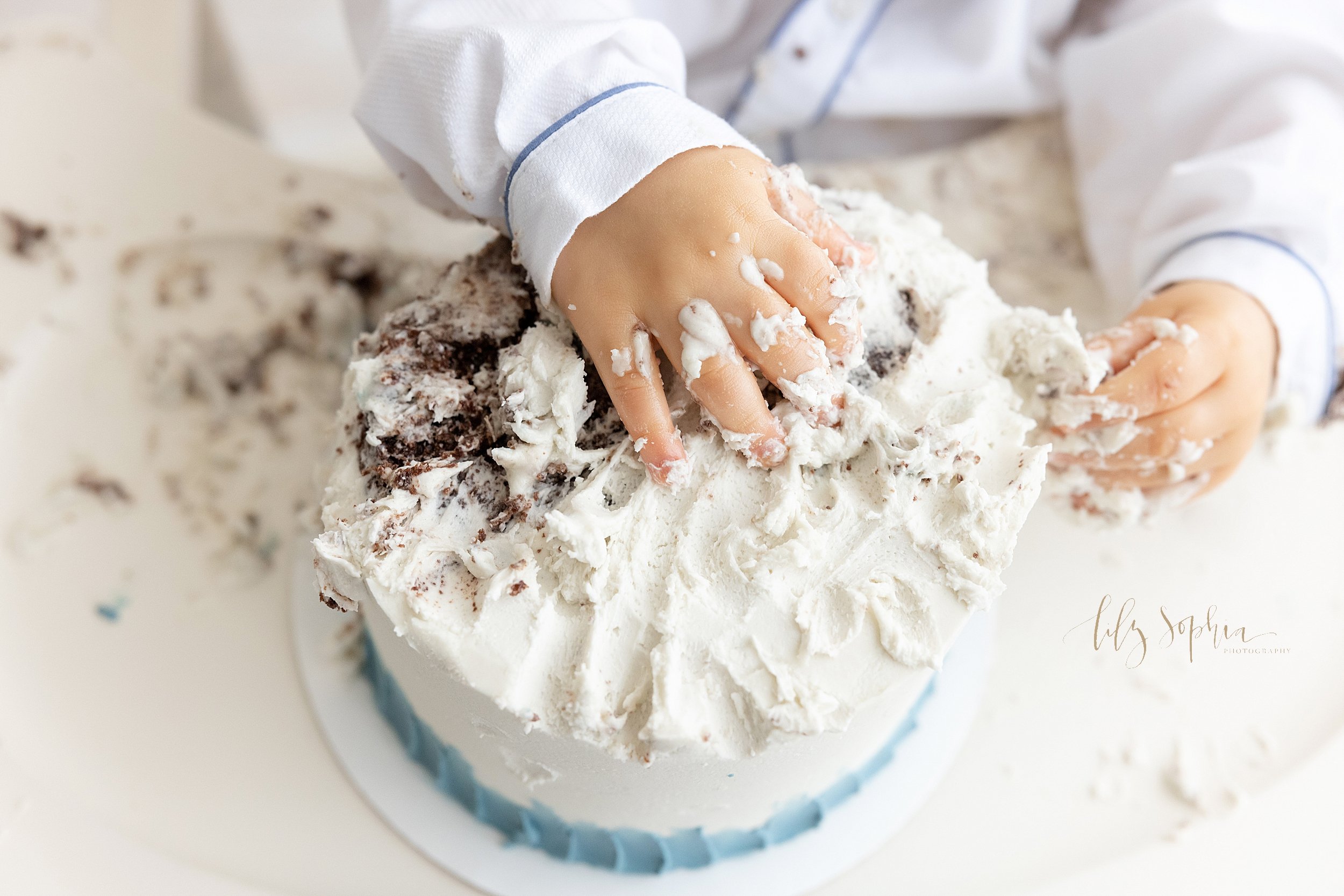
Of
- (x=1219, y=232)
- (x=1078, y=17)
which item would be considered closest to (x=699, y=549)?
(x=1219, y=232)

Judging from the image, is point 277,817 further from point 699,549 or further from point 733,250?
point 733,250

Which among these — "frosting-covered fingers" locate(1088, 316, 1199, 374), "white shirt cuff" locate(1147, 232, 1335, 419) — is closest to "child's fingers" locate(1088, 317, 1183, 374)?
"frosting-covered fingers" locate(1088, 316, 1199, 374)

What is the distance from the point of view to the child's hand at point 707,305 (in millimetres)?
500

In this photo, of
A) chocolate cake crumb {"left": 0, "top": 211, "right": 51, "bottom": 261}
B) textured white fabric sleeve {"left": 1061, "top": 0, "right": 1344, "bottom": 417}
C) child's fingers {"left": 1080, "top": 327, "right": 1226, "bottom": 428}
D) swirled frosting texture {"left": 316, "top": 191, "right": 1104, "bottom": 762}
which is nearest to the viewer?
swirled frosting texture {"left": 316, "top": 191, "right": 1104, "bottom": 762}

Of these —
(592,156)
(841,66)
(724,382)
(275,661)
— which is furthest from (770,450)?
(841,66)

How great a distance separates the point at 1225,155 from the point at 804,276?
456mm

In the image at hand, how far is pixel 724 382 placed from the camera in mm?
498

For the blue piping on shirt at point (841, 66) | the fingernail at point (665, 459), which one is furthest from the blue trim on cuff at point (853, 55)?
the fingernail at point (665, 459)

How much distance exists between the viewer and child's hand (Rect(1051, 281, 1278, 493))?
60 cm

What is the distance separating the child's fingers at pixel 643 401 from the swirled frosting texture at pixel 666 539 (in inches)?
0.6

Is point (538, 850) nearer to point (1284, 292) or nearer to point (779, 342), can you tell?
point (779, 342)

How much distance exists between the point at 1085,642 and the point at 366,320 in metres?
0.62

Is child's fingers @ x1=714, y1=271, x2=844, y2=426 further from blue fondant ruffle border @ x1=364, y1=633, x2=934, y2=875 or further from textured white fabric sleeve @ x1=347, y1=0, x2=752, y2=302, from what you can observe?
blue fondant ruffle border @ x1=364, y1=633, x2=934, y2=875

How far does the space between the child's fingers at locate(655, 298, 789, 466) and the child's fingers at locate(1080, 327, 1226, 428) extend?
22 centimetres
